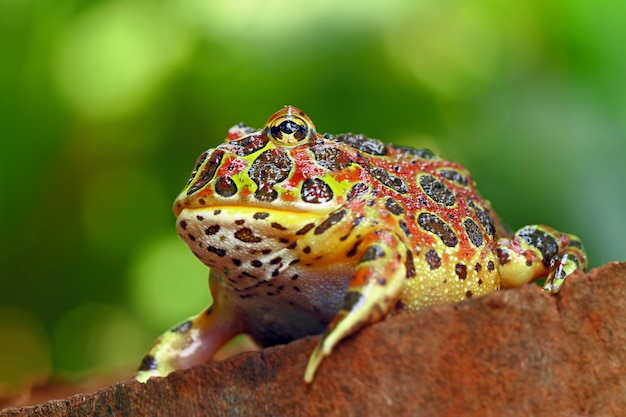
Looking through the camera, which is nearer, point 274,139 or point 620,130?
point 274,139

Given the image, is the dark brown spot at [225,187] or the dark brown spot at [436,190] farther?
the dark brown spot at [436,190]

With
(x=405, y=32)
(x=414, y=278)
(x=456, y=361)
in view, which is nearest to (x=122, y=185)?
(x=405, y=32)

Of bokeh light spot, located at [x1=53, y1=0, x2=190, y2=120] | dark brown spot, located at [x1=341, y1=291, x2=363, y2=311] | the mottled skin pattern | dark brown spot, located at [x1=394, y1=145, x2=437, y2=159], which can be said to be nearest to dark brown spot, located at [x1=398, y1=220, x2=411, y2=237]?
the mottled skin pattern

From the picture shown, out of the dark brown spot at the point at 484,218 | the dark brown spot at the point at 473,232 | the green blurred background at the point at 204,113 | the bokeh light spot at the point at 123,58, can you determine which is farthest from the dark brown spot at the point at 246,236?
the bokeh light spot at the point at 123,58

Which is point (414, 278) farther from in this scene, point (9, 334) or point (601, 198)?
point (9, 334)

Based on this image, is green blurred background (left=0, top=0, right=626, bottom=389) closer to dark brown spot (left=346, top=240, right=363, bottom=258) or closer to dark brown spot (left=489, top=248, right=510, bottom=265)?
dark brown spot (left=489, top=248, right=510, bottom=265)

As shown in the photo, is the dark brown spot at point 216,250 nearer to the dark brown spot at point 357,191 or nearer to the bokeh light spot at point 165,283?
the dark brown spot at point 357,191
